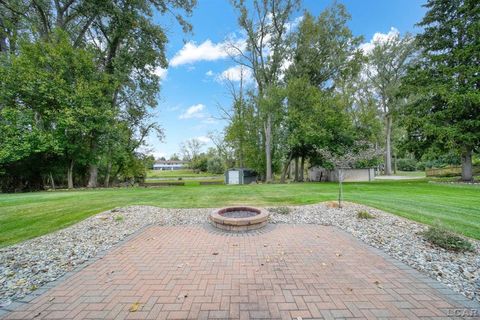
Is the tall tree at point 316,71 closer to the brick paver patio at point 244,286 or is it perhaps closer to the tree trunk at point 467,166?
the tree trunk at point 467,166

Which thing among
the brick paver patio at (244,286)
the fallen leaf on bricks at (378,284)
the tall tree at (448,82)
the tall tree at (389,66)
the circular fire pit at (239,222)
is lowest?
the fallen leaf on bricks at (378,284)

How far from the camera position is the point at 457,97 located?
11.0m

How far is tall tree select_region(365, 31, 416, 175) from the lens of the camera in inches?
851

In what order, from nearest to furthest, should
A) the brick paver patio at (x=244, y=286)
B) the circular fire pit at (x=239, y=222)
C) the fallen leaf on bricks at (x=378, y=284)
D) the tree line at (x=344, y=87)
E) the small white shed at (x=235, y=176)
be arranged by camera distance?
the brick paver patio at (x=244, y=286) → the fallen leaf on bricks at (x=378, y=284) → the circular fire pit at (x=239, y=222) → the tree line at (x=344, y=87) → the small white shed at (x=235, y=176)

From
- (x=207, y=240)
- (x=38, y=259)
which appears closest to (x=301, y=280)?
(x=207, y=240)

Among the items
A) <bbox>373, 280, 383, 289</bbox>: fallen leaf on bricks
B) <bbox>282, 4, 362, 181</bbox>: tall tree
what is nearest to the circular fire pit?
<bbox>373, 280, 383, 289</bbox>: fallen leaf on bricks

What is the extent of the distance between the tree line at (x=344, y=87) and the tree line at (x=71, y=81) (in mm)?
7799

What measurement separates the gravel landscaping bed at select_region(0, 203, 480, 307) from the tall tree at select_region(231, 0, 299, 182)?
12255 millimetres

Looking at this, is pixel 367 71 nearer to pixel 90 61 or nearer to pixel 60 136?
pixel 90 61

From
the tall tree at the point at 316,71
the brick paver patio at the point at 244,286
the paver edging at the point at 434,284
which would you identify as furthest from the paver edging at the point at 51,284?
the tall tree at the point at 316,71

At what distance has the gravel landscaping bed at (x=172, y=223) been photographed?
8.70 feet

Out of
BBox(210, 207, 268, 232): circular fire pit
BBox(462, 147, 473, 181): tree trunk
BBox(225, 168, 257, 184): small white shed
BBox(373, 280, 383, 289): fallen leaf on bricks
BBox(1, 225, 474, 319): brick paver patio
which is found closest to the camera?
BBox(1, 225, 474, 319): brick paver patio

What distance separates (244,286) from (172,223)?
341cm

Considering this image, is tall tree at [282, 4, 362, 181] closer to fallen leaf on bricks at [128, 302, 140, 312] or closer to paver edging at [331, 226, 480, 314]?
paver edging at [331, 226, 480, 314]
